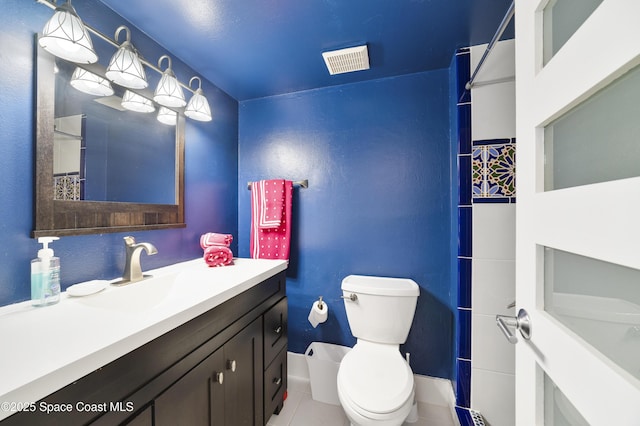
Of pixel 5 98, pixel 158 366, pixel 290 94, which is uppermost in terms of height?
pixel 290 94

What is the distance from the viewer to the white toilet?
3.42ft

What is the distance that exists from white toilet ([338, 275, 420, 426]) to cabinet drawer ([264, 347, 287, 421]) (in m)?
0.37

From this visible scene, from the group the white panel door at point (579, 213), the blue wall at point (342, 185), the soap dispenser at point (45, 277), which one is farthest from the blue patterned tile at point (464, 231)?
the soap dispenser at point (45, 277)

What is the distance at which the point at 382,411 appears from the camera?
3.33 feet

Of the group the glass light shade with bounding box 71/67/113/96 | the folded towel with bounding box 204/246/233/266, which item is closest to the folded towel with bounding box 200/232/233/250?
the folded towel with bounding box 204/246/233/266

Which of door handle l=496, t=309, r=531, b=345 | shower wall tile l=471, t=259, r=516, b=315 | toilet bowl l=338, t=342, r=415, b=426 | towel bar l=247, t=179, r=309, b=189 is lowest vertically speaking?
toilet bowl l=338, t=342, r=415, b=426

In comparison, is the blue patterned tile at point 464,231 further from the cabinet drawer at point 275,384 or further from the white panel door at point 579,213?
the cabinet drawer at point 275,384

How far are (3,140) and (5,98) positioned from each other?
14cm

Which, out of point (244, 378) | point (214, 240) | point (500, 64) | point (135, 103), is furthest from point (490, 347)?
point (135, 103)

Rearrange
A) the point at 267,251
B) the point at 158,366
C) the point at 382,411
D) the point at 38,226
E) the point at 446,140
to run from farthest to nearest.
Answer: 1. the point at 267,251
2. the point at 446,140
3. the point at 382,411
4. the point at 38,226
5. the point at 158,366

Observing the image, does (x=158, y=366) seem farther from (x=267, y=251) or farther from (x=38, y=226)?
(x=267, y=251)

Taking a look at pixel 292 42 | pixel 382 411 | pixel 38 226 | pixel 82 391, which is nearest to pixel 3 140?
pixel 38 226

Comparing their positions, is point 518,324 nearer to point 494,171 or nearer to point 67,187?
point 494,171

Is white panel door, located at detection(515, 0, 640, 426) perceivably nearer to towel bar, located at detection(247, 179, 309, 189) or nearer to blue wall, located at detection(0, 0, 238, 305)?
towel bar, located at detection(247, 179, 309, 189)
